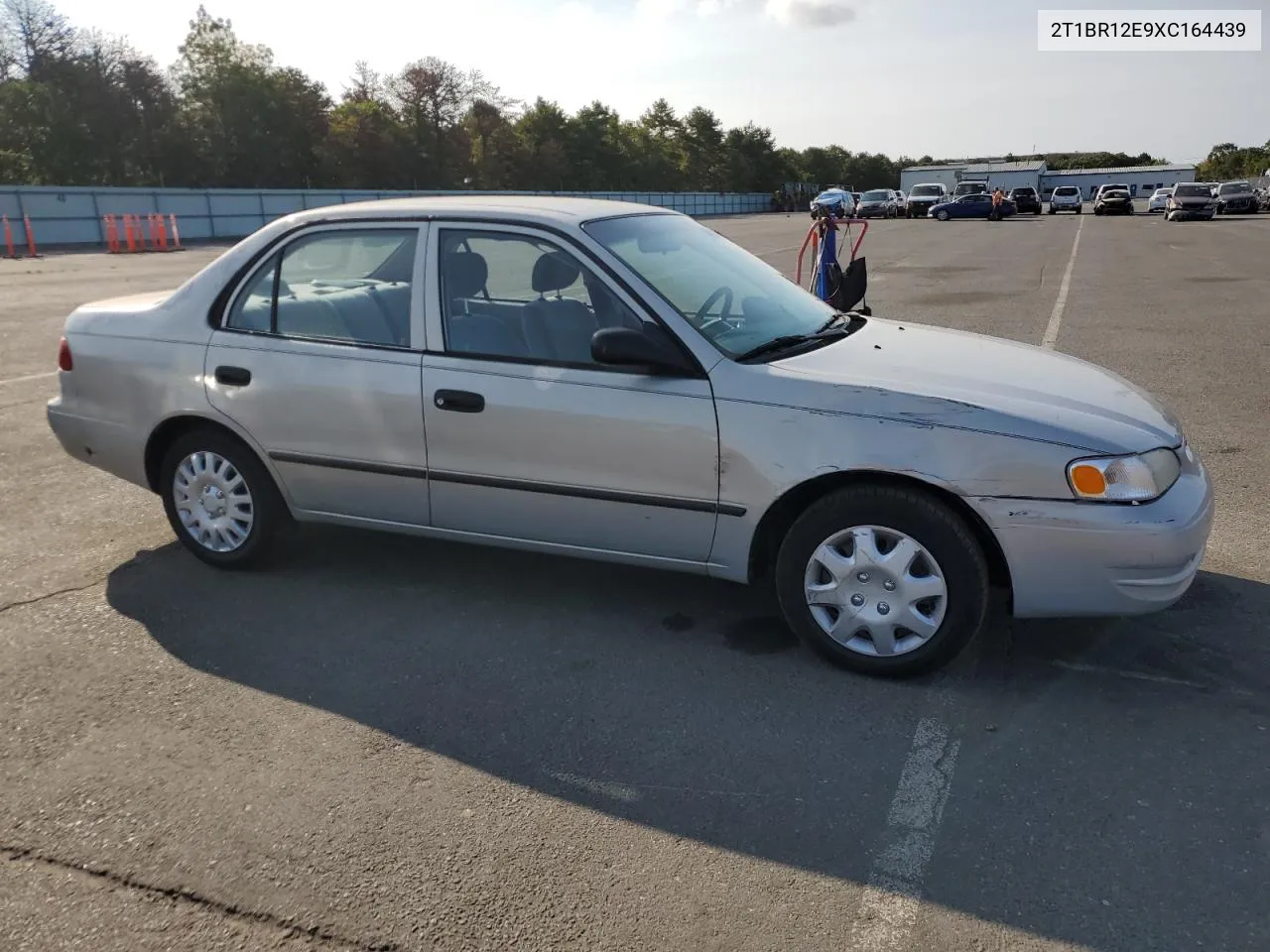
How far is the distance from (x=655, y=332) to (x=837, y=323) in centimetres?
114

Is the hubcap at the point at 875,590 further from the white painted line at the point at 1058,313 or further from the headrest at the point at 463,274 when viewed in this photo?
the white painted line at the point at 1058,313

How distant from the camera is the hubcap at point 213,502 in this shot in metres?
4.62

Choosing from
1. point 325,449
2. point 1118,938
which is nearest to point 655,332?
point 325,449

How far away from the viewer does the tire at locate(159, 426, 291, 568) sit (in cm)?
457

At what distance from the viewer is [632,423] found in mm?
3766

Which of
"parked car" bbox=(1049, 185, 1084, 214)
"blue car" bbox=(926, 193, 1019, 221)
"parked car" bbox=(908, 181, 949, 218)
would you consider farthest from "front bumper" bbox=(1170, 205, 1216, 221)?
"parked car" bbox=(1049, 185, 1084, 214)

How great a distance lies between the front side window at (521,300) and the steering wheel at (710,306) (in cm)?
25

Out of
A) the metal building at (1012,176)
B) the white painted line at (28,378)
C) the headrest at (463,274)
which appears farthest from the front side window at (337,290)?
the metal building at (1012,176)

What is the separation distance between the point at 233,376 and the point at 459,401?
3.69ft

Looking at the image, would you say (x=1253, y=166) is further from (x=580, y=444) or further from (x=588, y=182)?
(x=580, y=444)

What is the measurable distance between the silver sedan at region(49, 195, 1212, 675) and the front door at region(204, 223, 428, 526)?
11mm

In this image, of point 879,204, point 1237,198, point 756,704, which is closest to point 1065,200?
point 879,204

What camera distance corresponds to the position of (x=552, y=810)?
2.93 meters

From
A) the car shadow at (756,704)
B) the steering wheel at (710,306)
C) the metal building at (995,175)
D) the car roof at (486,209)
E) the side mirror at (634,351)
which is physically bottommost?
the metal building at (995,175)
